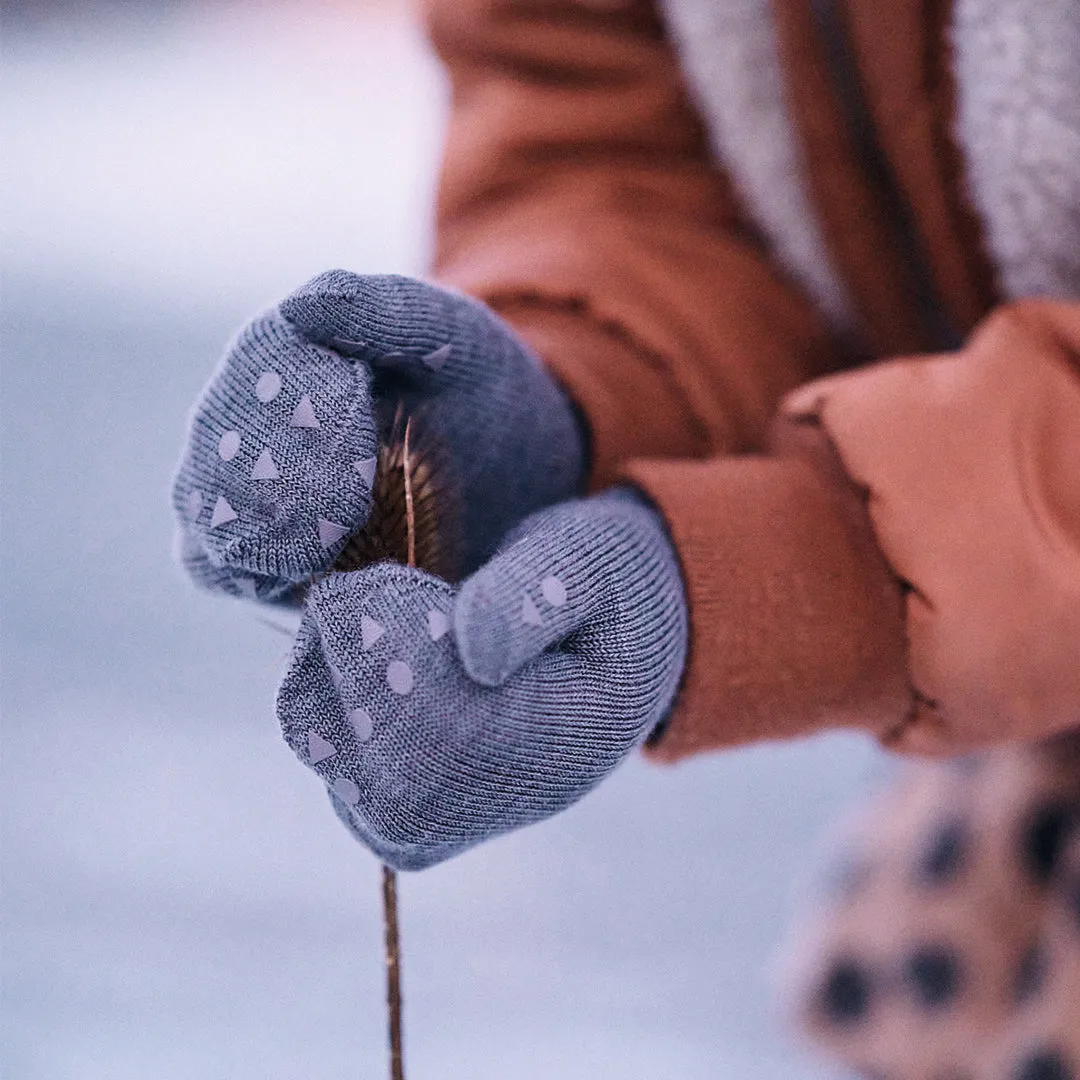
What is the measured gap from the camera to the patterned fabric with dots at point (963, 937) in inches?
18.3

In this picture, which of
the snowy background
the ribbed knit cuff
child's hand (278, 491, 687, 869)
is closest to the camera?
child's hand (278, 491, 687, 869)

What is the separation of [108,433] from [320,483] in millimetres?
570

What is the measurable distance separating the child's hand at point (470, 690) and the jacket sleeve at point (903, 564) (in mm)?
54

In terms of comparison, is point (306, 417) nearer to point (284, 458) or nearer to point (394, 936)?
point (284, 458)

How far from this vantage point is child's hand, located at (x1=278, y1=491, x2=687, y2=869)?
11.2 inches

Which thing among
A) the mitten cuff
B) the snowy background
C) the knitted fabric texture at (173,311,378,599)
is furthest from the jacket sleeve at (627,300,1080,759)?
the snowy background

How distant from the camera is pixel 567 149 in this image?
551 millimetres

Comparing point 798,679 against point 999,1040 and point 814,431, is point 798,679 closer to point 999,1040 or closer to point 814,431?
point 814,431

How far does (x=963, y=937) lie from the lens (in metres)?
0.50

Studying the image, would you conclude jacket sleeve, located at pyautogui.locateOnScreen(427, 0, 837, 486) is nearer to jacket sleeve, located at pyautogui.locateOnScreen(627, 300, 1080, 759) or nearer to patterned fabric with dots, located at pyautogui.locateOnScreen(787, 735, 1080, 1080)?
jacket sleeve, located at pyautogui.locateOnScreen(627, 300, 1080, 759)

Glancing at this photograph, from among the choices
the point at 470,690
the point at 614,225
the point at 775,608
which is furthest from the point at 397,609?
the point at 614,225

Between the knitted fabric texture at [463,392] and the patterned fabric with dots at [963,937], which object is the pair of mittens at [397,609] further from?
the patterned fabric with dots at [963,937]

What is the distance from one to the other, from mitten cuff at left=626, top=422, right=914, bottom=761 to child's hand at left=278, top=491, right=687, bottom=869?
1.8 inches

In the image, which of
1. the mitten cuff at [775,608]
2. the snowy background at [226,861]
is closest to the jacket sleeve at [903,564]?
the mitten cuff at [775,608]
